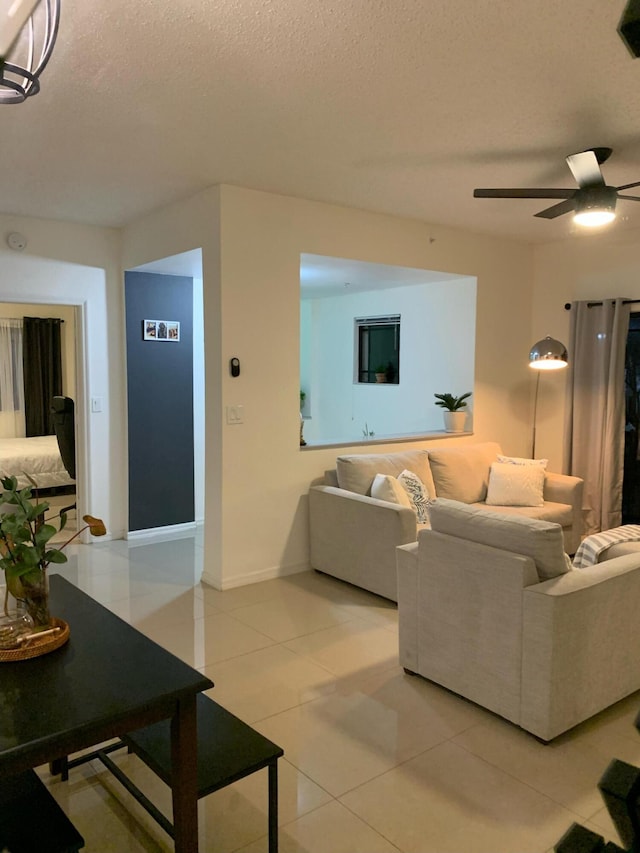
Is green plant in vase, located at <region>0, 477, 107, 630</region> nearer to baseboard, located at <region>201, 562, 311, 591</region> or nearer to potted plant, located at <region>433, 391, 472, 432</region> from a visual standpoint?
baseboard, located at <region>201, 562, 311, 591</region>

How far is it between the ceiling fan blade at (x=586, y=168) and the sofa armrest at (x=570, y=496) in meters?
2.46

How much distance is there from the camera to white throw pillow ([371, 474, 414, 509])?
13.8 feet

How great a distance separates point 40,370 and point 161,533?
12.7 feet

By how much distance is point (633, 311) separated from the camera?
535 cm

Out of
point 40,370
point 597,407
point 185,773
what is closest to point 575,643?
point 185,773

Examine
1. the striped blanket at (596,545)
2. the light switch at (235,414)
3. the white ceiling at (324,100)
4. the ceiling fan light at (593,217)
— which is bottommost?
the striped blanket at (596,545)

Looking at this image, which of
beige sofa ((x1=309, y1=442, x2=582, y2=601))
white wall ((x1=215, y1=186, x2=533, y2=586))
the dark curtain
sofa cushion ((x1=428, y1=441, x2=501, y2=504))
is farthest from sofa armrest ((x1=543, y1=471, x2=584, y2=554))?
the dark curtain

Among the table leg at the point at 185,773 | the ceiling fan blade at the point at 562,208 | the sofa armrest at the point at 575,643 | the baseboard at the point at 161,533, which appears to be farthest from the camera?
the baseboard at the point at 161,533

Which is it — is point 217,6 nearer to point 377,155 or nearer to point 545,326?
point 377,155

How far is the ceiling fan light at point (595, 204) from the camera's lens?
3303mm

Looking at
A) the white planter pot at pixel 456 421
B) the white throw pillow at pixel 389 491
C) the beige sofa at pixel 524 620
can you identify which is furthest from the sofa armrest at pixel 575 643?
the white planter pot at pixel 456 421

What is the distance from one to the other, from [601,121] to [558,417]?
3416 millimetres

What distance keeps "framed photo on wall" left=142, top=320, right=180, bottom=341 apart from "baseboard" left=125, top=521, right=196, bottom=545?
164 centimetres

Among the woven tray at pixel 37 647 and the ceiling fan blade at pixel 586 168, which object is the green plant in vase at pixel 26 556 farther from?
the ceiling fan blade at pixel 586 168
